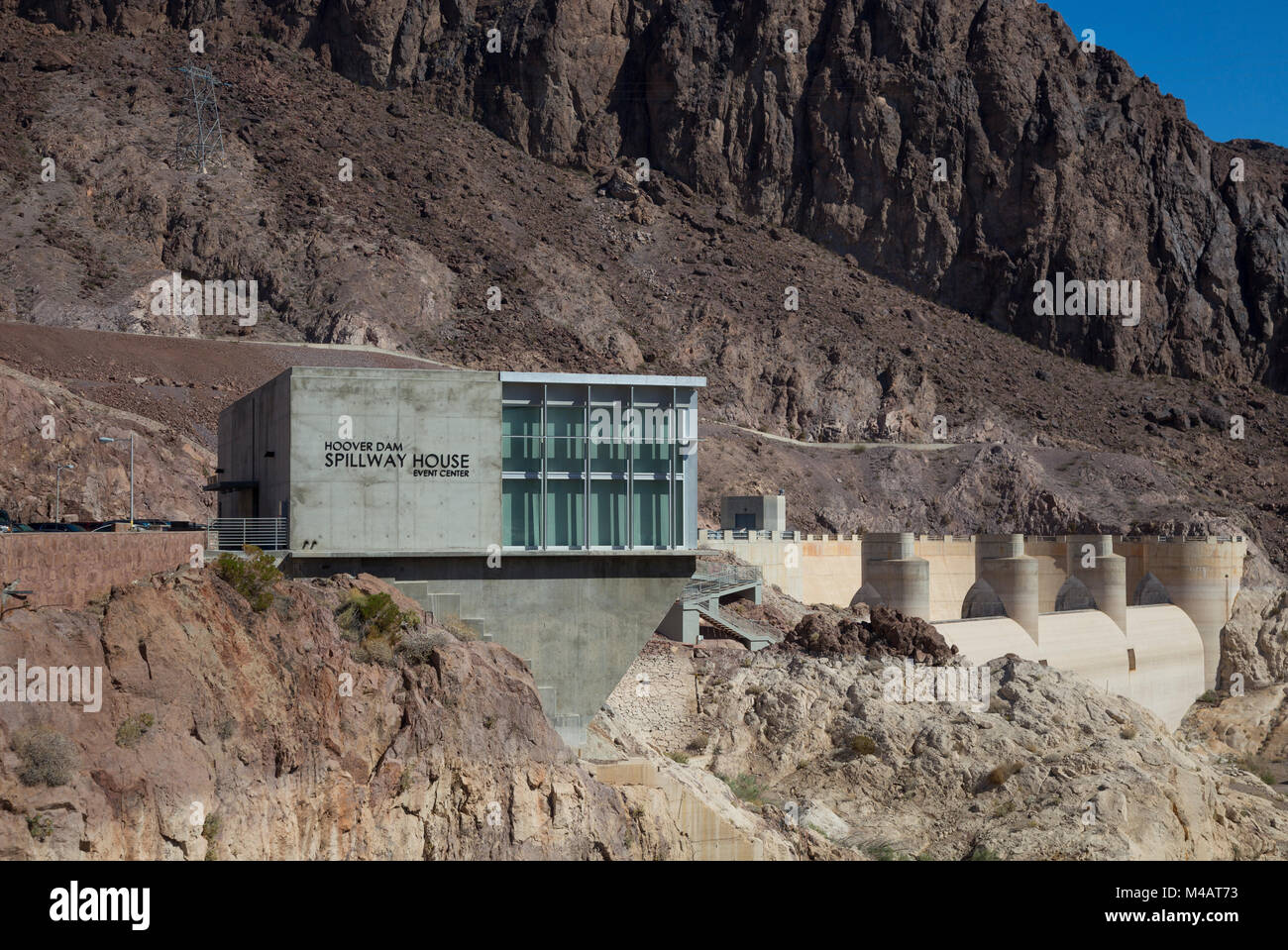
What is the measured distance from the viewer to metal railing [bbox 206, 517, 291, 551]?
32156 mm

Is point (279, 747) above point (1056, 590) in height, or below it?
below

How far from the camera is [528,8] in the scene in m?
140

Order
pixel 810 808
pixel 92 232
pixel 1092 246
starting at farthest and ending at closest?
1. pixel 1092 246
2. pixel 92 232
3. pixel 810 808

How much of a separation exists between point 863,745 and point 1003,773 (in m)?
4.07

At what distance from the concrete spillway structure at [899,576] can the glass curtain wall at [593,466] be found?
37.4m

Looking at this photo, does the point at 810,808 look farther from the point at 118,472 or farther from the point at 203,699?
the point at 118,472

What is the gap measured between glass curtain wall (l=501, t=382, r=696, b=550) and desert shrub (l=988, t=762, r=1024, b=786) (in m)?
15.0

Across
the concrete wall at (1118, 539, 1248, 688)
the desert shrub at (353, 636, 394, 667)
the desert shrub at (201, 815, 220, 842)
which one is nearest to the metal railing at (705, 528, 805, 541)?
Answer: the concrete wall at (1118, 539, 1248, 688)

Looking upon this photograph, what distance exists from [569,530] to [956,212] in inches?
4441

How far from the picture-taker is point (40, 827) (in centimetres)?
2045

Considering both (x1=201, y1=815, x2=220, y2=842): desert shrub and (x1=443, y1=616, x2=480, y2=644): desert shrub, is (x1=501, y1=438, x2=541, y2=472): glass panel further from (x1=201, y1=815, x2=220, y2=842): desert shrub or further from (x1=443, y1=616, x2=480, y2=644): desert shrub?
(x1=201, y1=815, x2=220, y2=842): desert shrub

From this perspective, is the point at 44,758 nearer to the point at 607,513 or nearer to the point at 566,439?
the point at 566,439

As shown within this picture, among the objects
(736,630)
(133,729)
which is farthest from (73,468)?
(133,729)
